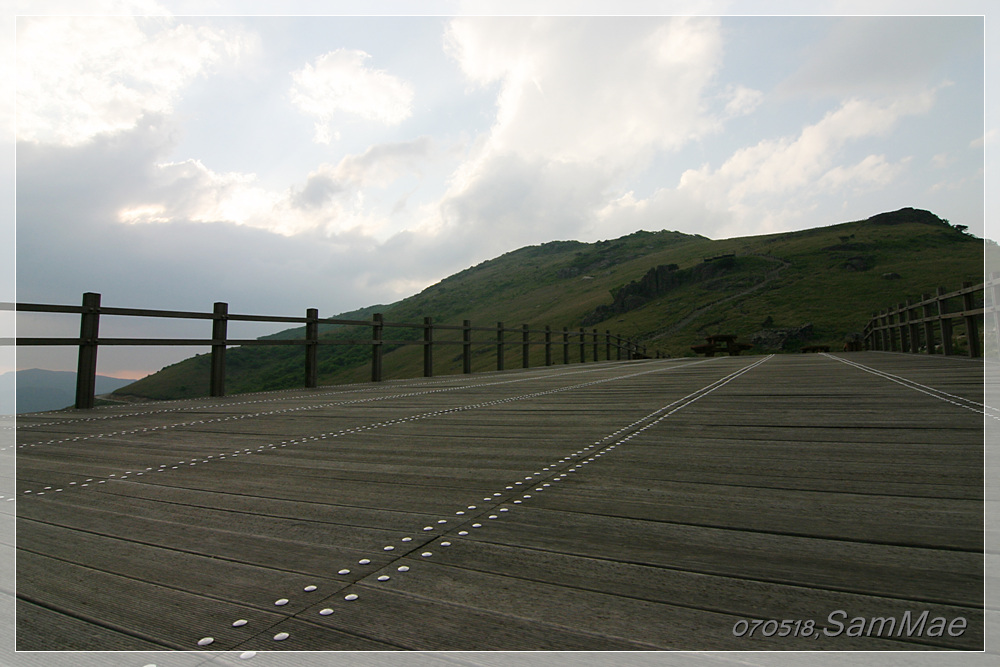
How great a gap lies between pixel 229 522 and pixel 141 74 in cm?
1284

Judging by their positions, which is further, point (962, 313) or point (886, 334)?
point (886, 334)

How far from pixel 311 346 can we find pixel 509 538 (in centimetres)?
635

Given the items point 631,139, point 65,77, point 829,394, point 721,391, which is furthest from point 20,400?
point 631,139

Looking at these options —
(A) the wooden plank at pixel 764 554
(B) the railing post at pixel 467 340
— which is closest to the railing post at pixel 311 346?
(B) the railing post at pixel 467 340

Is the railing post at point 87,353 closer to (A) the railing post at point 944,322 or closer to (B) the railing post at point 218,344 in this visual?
(B) the railing post at point 218,344

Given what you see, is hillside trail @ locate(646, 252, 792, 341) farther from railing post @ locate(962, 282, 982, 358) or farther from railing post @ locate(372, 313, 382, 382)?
railing post @ locate(372, 313, 382, 382)

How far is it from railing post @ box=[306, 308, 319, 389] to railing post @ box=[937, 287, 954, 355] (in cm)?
954

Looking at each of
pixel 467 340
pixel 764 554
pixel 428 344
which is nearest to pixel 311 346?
pixel 428 344

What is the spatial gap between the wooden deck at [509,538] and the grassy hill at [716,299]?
2472 cm

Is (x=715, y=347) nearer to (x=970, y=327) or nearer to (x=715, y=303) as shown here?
(x=970, y=327)

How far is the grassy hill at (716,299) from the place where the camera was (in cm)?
4612

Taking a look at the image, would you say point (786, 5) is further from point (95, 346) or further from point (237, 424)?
point (95, 346)

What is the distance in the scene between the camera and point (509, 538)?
1.32m

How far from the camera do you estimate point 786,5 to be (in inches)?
243
